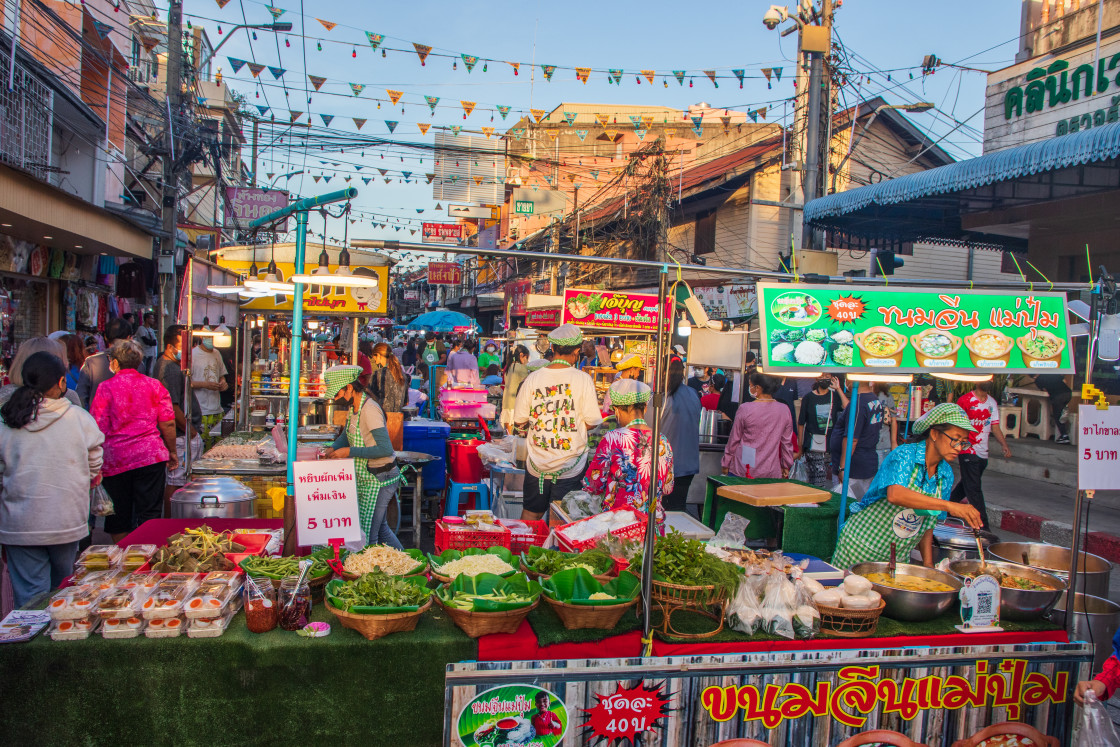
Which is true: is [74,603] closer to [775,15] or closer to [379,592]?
[379,592]

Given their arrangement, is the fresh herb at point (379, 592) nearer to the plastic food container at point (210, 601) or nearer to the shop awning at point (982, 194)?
the plastic food container at point (210, 601)

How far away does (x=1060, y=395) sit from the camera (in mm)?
12375

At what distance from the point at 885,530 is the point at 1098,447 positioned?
1.26m

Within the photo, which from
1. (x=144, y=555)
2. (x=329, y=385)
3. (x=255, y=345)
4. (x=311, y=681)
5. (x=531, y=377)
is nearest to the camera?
(x=311, y=681)

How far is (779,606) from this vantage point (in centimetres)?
363

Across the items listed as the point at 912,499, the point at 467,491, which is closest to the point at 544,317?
the point at 467,491

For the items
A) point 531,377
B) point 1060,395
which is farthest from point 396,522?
point 1060,395

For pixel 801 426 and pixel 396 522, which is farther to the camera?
pixel 801 426

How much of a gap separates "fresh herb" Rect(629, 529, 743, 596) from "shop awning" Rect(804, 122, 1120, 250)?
23.2ft

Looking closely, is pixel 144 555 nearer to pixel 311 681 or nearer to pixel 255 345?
pixel 311 681

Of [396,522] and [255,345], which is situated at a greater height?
[255,345]

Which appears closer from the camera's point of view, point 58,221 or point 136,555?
point 136,555

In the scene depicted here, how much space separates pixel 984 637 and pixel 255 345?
17.8 m

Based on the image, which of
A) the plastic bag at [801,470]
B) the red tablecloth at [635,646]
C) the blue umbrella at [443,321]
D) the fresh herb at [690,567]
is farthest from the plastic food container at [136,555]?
the blue umbrella at [443,321]
